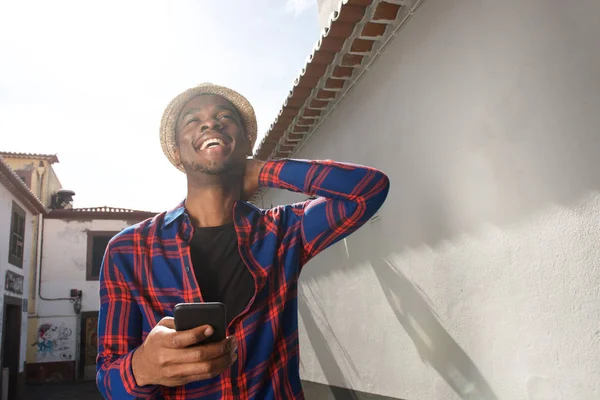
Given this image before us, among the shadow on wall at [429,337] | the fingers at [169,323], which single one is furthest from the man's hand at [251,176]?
the shadow on wall at [429,337]

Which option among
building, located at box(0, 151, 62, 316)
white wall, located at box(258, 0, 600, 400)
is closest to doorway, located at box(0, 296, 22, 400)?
building, located at box(0, 151, 62, 316)

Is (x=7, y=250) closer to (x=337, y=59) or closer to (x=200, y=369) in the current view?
(x=337, y=59)

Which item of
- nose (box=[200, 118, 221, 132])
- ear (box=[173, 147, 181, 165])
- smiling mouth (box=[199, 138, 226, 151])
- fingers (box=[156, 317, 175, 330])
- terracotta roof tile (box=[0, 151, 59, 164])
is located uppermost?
terracotta roof tile (box=[0, 151, 59, 164])

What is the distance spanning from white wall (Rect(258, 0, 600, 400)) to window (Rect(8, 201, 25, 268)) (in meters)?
11.3

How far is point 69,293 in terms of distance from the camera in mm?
17188

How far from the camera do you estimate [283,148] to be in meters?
6.43

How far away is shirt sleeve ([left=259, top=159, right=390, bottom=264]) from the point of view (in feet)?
6.10

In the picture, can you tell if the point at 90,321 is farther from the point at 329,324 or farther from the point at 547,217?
the point at 547,217

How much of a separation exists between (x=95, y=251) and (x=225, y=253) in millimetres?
17758

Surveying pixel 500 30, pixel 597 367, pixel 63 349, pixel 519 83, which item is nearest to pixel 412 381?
pixel 597 367

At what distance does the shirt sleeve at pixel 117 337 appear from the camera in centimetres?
147

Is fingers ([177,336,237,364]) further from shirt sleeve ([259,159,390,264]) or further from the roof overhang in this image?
the roof overhang

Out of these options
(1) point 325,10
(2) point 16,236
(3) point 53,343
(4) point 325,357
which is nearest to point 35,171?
(2) point 16,236

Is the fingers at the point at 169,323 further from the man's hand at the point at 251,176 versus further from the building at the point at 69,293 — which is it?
the building at the point at 69,293
